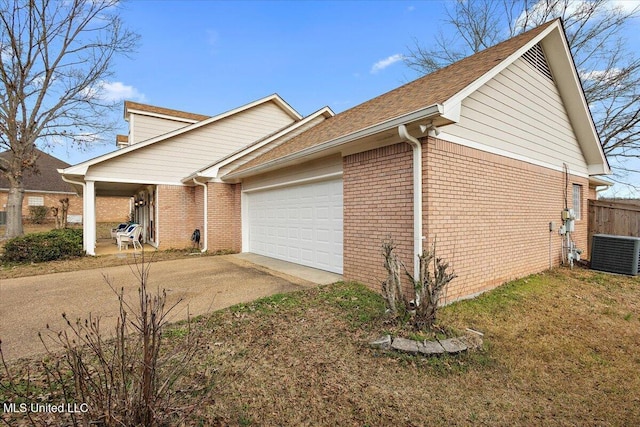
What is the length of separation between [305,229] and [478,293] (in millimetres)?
4433

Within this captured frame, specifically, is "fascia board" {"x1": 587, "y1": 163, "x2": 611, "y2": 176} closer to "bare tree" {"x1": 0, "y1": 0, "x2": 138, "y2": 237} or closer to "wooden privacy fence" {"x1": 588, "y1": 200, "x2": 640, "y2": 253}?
"wooden privacy fence" {"x1": 588, "y1": 200, "x2": 640, "y2": 253}

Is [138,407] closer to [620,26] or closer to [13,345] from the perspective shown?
[13,345]

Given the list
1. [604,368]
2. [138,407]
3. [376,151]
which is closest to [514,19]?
[376,151]

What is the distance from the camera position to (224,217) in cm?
1174

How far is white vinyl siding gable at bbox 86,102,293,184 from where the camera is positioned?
37.0ft

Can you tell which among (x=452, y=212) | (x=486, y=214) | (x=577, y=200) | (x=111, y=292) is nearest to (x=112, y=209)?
(x=111, y=292)

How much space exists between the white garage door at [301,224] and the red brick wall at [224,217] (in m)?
0.80

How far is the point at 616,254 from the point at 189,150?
577 inches

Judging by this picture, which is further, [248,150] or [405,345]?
[248,150]

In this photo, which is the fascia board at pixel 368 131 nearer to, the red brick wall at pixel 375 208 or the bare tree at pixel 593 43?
the red brick wall at pixel 375 208

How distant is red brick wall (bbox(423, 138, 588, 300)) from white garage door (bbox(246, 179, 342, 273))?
251cm

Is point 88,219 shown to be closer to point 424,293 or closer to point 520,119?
point 424,293

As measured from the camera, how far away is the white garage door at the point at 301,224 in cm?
744
